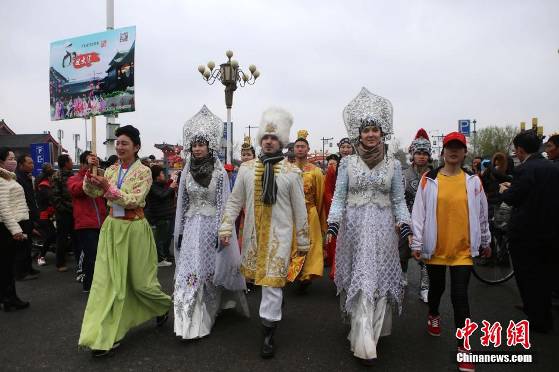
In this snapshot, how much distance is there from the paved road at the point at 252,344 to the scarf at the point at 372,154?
168 cm

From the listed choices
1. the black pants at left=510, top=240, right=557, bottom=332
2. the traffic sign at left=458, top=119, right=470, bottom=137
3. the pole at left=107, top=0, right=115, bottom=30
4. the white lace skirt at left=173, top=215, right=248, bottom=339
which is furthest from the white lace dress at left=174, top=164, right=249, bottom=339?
the traffic sign at left=458, top=119, right=470, bottom=137

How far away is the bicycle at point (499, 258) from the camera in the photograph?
571 cm

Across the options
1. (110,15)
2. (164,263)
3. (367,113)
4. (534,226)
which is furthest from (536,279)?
(110,15)

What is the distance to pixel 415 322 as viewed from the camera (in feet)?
13.8

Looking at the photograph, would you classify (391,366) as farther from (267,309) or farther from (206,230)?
(206,230)

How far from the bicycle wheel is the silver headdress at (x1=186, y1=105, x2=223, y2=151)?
163 inches

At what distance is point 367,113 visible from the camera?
3.62m

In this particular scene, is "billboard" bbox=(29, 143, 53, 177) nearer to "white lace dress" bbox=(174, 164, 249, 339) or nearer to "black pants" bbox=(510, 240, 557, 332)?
"white lace dress" bbox=(174, 164, 249, 339)

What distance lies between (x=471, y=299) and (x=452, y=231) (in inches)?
85.0

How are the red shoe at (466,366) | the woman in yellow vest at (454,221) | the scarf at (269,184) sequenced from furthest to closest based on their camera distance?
the scarf at (269,184) < the woman in yellow vest at (454,221) < the red shoe at (466,366)

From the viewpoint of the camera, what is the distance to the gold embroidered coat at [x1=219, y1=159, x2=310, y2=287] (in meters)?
3.55

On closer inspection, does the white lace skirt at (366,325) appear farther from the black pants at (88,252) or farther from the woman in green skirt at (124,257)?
the black pants at (88,252)

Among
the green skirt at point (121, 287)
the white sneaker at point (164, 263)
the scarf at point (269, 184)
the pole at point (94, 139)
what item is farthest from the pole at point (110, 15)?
the scarf at point (269, 184)

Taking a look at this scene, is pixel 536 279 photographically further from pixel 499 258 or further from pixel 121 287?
pixel 121 287
